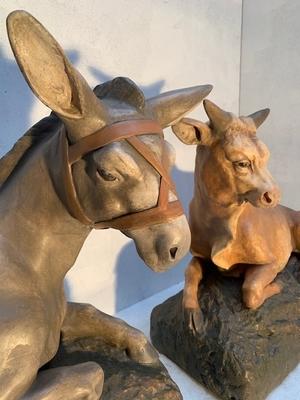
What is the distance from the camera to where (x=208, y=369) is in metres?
1.02

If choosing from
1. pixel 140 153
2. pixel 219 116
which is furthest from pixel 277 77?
pixel 140 153

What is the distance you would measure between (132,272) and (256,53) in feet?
3.89

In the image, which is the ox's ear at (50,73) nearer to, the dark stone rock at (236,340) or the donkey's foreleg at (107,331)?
the donkey's foreleg at (107,331)

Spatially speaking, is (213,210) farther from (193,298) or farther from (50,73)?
(50,73)

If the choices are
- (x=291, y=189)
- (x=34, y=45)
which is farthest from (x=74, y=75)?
(x=291, y=189)

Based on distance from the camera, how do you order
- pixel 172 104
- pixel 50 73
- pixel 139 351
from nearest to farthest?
pixel 50 73 → pixel 172 104 → pixel 139 351

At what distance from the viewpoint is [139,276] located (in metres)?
1.55

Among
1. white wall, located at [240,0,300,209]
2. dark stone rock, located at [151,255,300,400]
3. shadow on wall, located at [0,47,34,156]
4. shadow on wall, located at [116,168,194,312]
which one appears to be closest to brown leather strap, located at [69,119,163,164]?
shadow on wall, located at [0,47,34,156]

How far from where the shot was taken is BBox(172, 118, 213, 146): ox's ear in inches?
37.8

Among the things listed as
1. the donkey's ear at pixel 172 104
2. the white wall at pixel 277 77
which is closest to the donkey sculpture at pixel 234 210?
the donkey's ear at pixel 172 104

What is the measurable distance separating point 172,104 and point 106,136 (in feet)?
0.59

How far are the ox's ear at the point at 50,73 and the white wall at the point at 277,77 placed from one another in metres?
1.37

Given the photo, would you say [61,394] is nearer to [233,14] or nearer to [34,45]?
[34,45]

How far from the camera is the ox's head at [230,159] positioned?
2.97 feet
